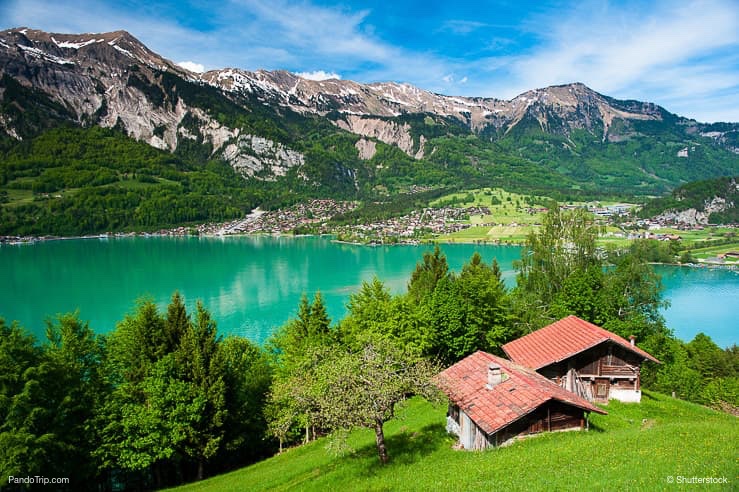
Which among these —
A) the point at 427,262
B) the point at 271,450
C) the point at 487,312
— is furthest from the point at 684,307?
the point at 271,450

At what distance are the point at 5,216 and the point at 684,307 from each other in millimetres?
221474

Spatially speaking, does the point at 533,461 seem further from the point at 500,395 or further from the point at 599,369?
the point at 599,369

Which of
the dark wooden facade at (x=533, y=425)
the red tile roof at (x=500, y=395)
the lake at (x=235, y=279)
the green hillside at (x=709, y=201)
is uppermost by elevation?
the green hillside at (x=709, y=201)

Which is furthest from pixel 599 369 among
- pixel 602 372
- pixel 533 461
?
pixel 533 461

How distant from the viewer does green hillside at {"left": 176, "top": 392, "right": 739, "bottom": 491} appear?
36.0 ft

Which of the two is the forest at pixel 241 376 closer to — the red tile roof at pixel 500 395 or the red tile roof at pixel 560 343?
the red tile roof at pixel 500 395

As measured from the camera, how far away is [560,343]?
2377cm

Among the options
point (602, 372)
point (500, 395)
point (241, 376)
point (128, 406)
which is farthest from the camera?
point (241, 376)

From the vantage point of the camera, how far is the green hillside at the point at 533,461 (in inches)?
432

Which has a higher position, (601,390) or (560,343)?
(560,343)

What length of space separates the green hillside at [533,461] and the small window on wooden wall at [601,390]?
3.94 ft

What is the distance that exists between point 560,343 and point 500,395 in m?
9.14

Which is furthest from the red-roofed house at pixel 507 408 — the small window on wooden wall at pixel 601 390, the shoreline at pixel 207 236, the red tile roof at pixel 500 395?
the shoreline at pixel 207 236

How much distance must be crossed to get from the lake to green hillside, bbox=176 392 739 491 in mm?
35944
